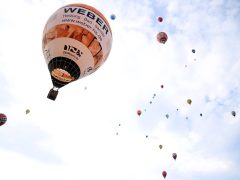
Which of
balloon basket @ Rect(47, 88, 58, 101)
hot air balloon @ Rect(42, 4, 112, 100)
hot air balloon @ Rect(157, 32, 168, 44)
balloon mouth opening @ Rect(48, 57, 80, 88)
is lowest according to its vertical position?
balloon basket @ Rect(47, 88, 58, 101)

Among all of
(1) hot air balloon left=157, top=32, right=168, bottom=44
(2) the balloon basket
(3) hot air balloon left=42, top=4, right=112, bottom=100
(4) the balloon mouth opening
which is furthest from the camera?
(1) hot air balloon left=157, top=32, right=168, bottom=44

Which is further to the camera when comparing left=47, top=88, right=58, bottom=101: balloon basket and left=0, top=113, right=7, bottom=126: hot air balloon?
left=0, top=113, right=7, bottom=126: hot air balloon

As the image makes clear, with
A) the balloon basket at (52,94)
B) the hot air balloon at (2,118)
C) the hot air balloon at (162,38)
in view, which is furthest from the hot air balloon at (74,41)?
the hot air balloon at (162,38)

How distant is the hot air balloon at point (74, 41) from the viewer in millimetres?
12969

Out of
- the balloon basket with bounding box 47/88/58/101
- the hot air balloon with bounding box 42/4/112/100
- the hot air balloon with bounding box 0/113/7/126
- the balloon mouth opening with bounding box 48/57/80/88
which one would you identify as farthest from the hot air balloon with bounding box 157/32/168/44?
the hot air balloon with bounding box 0/113/7/126

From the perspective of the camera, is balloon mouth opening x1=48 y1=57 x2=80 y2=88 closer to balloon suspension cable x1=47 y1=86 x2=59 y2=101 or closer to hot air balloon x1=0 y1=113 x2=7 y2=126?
balloon suspension cable x1=47 y1=86 x2=59 y2=101

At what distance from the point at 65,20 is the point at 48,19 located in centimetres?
145

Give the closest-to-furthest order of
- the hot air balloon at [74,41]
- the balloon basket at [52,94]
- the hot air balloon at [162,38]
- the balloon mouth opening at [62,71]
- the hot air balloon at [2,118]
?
the hot air balloon at [74,41] < the balloon mouth opening at [62,71] < the balloon basket at [52,94] < the hot air balloon at [2,118] < the hot air balloon at [162,38]

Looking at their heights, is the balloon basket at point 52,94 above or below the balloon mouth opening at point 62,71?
below

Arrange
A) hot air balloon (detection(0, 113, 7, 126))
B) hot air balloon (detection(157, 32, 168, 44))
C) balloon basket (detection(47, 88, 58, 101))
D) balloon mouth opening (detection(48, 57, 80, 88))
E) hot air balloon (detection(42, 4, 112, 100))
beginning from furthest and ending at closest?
hot air balloon (detection(157, 32, 168, 44)), hot air balloon (detection(0, 113, 7, 126)), balloon basket (detection(47, 88, 58, 101)), balloon mouth opening (detection(48, 57, 80, 88)), hot air balloon (detection(42, 4, 112, 100))

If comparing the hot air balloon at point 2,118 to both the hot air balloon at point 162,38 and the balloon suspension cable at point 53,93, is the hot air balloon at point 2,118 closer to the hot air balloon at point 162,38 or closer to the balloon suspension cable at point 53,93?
the balloon suspension cable at point 53,93

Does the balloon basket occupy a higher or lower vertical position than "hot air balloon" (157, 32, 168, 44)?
lower

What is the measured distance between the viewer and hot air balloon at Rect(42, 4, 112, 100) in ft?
42.5

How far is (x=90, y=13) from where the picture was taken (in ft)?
44.5
